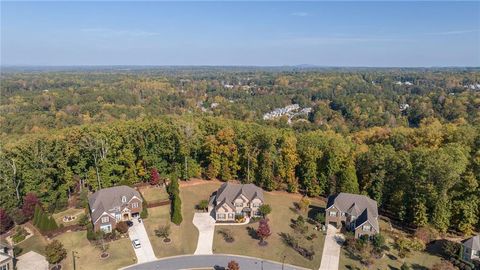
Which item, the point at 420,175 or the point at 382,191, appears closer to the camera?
the point at 420,175

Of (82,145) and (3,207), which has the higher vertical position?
(82,145)

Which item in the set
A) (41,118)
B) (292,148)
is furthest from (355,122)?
(41,118)

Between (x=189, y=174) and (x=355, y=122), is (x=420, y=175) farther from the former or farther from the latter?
(x=355, y=122)

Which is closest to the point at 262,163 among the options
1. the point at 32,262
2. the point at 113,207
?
the point at 113,207

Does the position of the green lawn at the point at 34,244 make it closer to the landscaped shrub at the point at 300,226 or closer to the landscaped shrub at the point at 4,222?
the landscaped shrub at the point at 4,222

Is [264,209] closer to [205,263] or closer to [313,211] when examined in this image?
[313,211]

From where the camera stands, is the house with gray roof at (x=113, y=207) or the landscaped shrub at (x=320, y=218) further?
the landscaped shrub at (x=320, y=218)

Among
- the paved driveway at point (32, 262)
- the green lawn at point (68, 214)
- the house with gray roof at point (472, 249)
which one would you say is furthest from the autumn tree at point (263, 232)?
the green lawn at point (68, 214)
